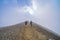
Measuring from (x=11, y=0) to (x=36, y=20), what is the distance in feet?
1.50

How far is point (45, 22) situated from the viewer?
4.76 ft

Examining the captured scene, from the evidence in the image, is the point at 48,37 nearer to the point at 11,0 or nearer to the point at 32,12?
the point at 32,12

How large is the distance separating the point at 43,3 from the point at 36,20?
27 centimetres

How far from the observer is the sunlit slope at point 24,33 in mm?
1437

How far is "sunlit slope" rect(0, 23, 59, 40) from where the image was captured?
4.71 ft

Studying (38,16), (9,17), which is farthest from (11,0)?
(38,16)

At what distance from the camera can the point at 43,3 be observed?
1.43 meters

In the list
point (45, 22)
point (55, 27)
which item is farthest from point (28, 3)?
point (55, 27)

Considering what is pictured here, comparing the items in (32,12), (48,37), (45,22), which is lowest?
(48,37)

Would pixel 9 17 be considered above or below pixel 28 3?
below

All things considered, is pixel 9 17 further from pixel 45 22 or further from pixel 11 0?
pixel 45 22

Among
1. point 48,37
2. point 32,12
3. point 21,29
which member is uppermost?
point 32,12

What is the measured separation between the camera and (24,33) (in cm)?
145

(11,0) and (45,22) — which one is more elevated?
(11,0)
